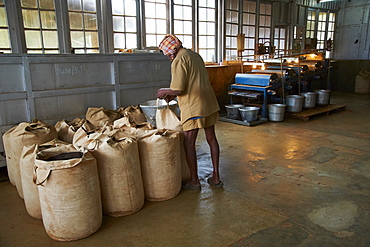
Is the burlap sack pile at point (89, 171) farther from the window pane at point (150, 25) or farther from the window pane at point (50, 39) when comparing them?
the window pane at point (150, 25)

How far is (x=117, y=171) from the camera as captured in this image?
96.4 inches

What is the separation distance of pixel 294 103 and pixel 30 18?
18.7 ft

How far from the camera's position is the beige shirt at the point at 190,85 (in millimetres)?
2781

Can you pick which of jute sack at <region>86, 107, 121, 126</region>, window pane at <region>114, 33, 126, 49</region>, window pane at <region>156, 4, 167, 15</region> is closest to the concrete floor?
jute sack at <region>86, 107, 121, 126</region>

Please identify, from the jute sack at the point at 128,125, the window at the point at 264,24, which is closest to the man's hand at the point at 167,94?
the jute sack at the point at 128,125

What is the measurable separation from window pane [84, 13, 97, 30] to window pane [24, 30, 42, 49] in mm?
957

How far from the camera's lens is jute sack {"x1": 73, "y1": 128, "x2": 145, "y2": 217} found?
95.0 inches

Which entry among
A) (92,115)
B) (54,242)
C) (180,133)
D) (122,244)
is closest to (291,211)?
(180,133)

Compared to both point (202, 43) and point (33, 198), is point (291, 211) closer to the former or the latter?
point (33, 198)

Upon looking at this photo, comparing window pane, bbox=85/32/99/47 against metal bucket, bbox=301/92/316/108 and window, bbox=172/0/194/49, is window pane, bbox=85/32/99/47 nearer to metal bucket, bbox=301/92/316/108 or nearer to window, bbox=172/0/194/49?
window, bbox=172/0/194/49

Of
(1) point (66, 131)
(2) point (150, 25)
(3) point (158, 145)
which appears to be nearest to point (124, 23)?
(2) point (150, 25)

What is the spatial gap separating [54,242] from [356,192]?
293cm

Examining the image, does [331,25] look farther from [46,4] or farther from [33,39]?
[33,39]

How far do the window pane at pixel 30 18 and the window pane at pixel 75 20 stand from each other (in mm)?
624
